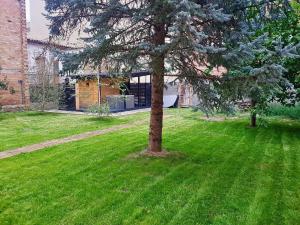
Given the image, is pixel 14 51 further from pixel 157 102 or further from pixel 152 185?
pixel 152 185

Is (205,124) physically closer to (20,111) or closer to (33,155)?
(33,155)

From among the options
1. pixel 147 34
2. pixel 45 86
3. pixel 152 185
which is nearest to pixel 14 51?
pixel 45 86

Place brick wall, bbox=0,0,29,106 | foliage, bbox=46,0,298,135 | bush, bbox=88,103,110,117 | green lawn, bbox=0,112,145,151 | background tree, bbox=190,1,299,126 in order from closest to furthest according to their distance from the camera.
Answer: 1. background tree, bbox=190,1,299,126
2. foliage, bbox=46,0,298,135
3. green lawn, bbox=0,112,145,151
4. bush, bbox=88,103,110,117
5. brick wall, bbox=0,0,29,106

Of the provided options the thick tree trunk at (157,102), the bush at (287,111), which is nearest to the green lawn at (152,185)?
the thick tree trunk at (157,102)

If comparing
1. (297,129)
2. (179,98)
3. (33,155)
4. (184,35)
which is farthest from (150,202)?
(179,98)

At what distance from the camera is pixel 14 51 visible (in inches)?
752

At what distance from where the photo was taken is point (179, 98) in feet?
78.6

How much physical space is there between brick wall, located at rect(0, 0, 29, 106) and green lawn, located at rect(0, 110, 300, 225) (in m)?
11.4

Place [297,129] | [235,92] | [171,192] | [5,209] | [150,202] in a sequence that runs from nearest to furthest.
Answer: [5,209]
[150,202]
[171,192]
[235,92]
[297,129]

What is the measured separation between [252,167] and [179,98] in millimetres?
16928

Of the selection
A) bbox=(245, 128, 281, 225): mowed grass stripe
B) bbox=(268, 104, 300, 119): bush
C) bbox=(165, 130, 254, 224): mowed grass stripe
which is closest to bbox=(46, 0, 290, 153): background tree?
bbox=(165, 130, 254, 224): mowed grass stripe

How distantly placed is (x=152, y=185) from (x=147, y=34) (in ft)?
13.4

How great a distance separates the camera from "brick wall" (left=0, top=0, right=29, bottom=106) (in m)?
18.5

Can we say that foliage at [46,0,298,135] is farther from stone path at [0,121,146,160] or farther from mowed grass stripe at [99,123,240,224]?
stone path at [0,121,146,160]
